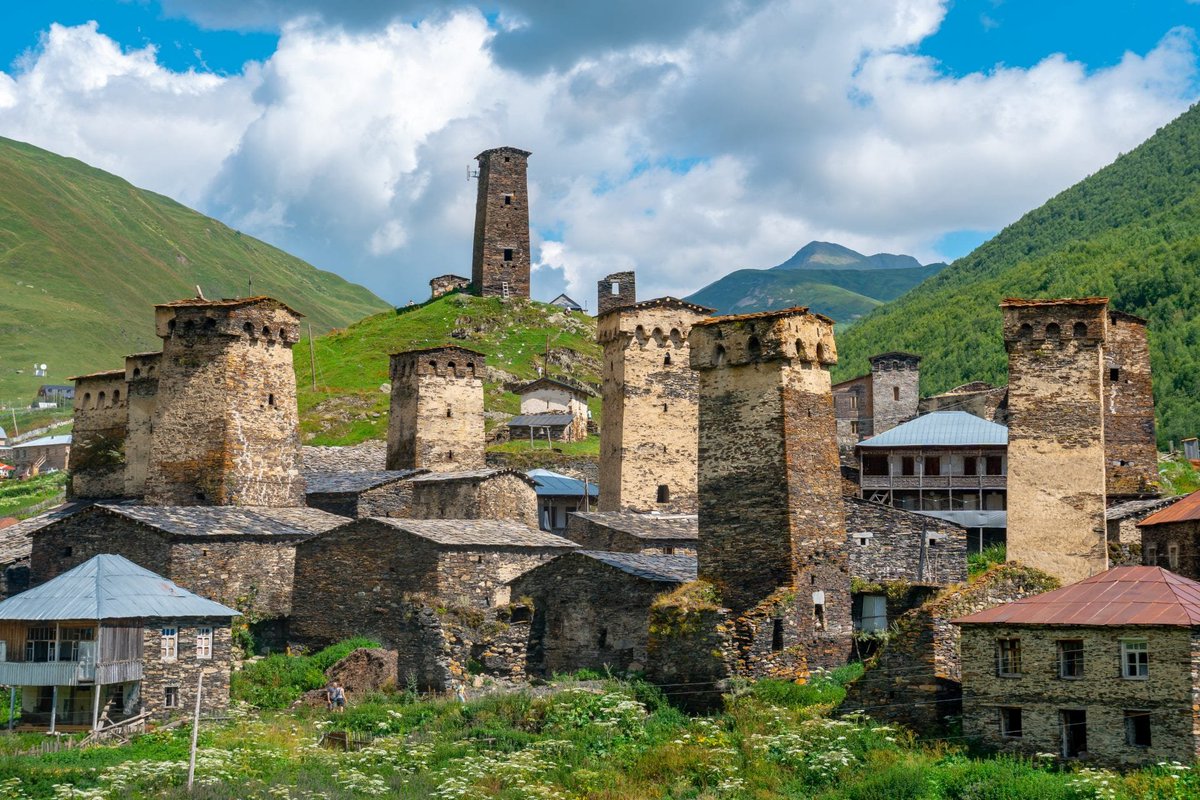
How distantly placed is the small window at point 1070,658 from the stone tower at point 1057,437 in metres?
7.55

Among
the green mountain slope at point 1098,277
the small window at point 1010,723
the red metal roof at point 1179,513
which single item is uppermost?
the green mountain slope at point 1098,277

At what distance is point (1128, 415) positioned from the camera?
172 ft

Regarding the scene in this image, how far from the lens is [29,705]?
115 feet

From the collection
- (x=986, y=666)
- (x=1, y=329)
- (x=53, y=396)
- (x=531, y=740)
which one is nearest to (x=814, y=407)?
(x=986, y=666)

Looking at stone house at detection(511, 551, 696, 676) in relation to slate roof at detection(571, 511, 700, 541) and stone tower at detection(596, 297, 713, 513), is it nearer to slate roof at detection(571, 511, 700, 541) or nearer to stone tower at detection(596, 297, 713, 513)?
slate roof at detection(571, 511, 700, 541)

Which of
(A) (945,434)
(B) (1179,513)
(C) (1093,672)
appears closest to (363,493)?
(A) (945,434)

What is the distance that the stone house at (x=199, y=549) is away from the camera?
4056 centimetres

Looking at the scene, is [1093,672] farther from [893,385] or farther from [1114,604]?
[893,385]

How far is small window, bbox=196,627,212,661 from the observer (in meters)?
35.8

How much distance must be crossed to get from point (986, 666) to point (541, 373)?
6916cm

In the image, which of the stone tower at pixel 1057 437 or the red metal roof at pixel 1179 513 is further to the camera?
the red metal roof at pixel 1179 513

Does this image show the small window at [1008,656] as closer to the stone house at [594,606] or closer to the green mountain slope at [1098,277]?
the stone house at [594,606]

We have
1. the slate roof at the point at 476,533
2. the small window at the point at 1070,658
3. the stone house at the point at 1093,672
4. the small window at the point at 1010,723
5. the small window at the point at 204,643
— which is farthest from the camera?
the slate roof at the point at 476,533

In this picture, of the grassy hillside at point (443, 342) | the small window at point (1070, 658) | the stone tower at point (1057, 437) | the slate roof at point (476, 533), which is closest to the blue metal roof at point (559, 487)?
the slate roof at point (476, 533)
